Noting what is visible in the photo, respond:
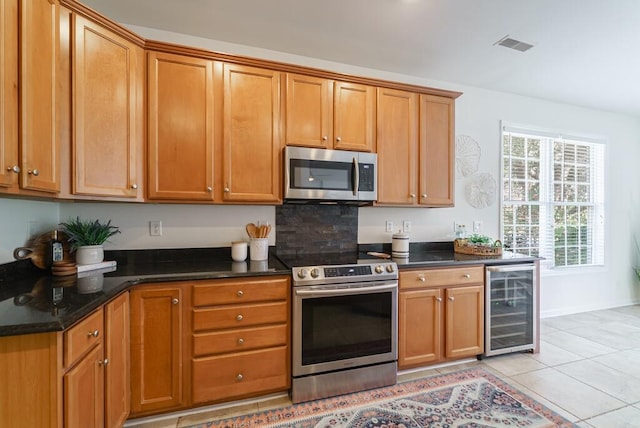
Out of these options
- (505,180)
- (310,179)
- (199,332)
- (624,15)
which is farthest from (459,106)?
(199,332)

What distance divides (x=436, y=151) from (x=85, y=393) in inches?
117

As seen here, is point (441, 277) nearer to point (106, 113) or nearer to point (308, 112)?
point (308, 112)

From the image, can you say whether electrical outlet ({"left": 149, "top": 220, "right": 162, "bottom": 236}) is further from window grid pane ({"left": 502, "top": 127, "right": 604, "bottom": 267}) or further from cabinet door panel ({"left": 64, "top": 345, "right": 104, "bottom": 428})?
window grid pane ({"left": 502, "top": 127, "right": 604, "bottom": 267})

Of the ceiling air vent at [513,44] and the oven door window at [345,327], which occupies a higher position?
the ceiling air vent at [513,44]

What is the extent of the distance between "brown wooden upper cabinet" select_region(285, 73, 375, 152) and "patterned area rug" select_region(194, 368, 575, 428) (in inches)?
76.0

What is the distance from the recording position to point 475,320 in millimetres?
2584

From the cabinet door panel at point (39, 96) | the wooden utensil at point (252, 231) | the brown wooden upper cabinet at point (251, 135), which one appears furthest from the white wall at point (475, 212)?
the cabinet door panel at point (39, 96)

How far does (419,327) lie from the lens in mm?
2406

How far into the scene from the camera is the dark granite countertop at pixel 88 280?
1123 millimetres

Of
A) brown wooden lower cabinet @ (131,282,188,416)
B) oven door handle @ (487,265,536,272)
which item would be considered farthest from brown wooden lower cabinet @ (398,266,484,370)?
brown wooden lower cabinet @ (131,282,188,416)

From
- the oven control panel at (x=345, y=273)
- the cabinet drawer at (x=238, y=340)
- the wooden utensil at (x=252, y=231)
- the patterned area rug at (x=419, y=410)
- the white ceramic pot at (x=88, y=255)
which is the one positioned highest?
the wooden utensil at (x=252, y=231)

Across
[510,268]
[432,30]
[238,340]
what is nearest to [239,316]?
[238,340]

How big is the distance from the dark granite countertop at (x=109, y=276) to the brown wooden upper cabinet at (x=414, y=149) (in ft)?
2.00

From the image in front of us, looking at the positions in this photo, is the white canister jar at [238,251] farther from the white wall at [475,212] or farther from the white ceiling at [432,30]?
the white ceiling at [432,30]
